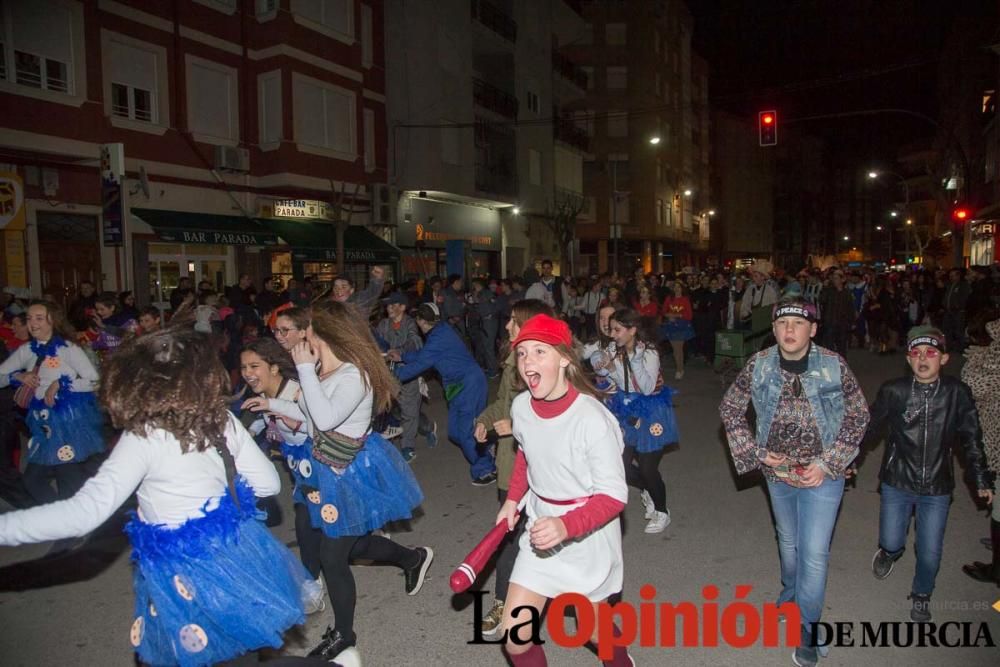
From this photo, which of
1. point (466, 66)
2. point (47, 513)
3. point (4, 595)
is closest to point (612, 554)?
point (47, 513)

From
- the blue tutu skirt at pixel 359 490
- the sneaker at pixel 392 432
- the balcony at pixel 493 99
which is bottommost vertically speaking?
the sneaker at pixel 392 432

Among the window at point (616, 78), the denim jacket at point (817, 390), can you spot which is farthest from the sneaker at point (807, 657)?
the window at point (616, 78)

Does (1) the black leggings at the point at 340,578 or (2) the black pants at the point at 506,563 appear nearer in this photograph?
(1) the black leggings at the point at 340,578

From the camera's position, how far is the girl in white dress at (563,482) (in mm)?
2867

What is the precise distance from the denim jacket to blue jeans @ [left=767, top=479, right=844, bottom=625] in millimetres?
251

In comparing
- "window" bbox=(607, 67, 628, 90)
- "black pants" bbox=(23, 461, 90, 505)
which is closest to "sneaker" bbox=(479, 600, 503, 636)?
"black pants" bbox=(23, 461, 90, 505)

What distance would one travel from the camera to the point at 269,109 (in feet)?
63.2

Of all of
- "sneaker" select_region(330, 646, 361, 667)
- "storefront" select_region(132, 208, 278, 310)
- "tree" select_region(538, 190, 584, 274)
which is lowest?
"sneaker" select_region(330, 646, 361, 667)

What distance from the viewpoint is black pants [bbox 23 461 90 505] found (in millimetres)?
5727

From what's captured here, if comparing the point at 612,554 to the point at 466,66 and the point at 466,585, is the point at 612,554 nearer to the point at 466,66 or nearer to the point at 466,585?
the point at 466,585

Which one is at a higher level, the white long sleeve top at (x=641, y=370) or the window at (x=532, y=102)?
the window at (x=532, y=102)

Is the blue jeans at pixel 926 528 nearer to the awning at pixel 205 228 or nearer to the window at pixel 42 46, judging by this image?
the awning at pixel 205 228

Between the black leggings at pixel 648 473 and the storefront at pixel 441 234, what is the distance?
17.5 metres

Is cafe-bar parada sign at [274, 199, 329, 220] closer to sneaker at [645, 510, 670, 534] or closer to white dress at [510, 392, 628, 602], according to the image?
sneaker at [645, 510, 670, 534]
